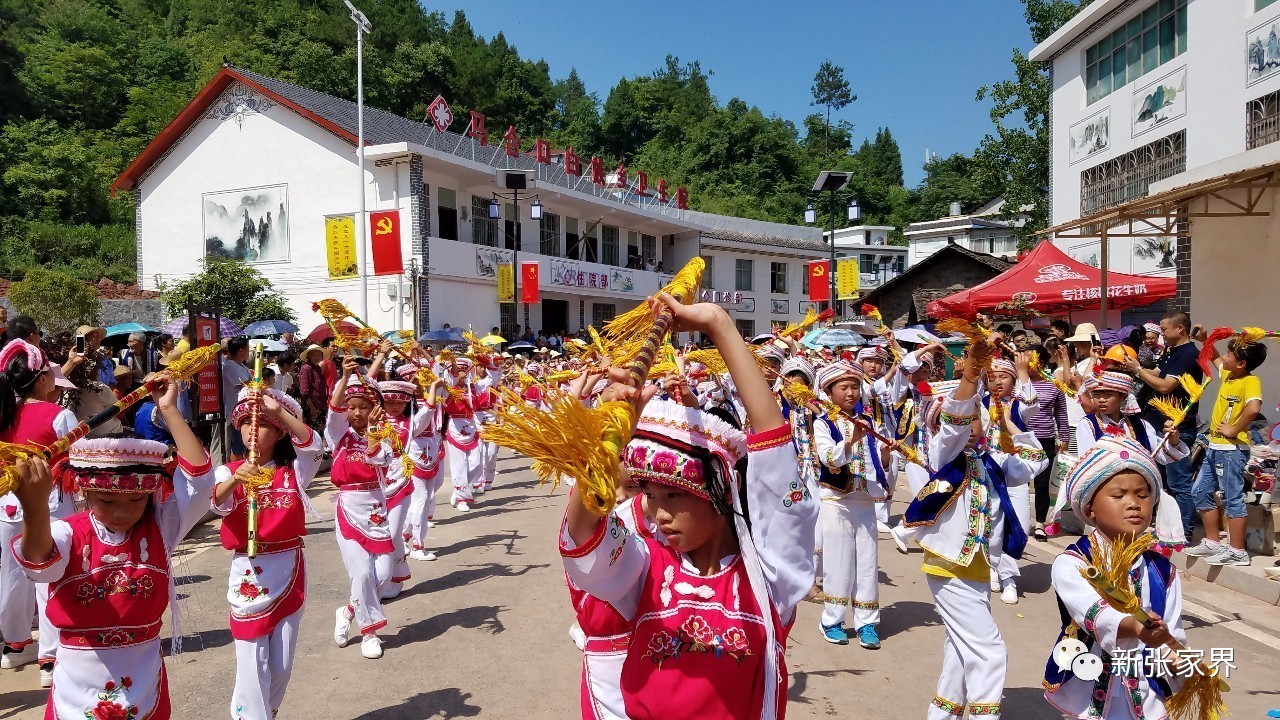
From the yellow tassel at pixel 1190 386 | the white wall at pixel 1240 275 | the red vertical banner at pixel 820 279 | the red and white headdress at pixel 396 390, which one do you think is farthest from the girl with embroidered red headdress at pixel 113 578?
Answer: the red vertical banner at pixel 820 279

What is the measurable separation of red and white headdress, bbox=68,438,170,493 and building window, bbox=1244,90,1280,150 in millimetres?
17650

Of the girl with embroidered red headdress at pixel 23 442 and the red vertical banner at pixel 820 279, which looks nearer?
the girl with embroidered red headdress at pixel 23 442

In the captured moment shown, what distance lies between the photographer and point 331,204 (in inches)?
974

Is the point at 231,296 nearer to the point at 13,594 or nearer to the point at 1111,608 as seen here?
the point at 13,594

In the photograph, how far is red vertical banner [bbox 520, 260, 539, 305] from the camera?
25.9 metres

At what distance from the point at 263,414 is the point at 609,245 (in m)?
30.5

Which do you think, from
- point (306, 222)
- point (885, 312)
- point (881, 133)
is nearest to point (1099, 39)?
point (885, 312)

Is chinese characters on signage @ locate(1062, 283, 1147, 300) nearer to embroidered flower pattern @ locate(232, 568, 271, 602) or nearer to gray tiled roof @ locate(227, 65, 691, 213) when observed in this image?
embroidered flower pattern @ locate(232, 568, 271, 602)

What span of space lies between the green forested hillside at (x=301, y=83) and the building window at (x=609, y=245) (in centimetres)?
1486

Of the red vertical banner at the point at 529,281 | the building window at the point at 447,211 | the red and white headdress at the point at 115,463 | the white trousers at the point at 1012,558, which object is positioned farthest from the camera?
the red vertical banner at the point at 529,281

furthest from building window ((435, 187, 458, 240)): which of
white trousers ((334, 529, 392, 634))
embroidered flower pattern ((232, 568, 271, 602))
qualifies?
embroidered flower pattern ((232, 568, 271, 602))

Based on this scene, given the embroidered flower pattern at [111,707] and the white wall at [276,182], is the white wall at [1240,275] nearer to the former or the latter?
the embroidered flower pattern at [111,707]

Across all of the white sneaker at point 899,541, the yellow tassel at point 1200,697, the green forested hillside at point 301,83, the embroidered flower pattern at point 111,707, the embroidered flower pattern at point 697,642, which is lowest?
the white sneaker at point 899,541

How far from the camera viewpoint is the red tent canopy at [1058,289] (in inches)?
606
